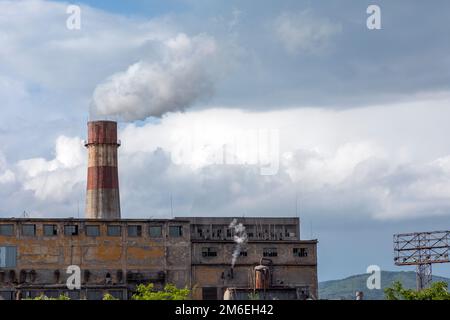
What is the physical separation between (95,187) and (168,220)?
12120 mm

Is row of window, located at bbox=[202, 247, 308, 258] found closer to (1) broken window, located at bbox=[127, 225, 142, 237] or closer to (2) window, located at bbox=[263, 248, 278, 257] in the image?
(2) window, located at bbox=[263, 248, 278, 257]

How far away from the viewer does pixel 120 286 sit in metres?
86.3

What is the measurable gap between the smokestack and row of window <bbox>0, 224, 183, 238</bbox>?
26.5ft

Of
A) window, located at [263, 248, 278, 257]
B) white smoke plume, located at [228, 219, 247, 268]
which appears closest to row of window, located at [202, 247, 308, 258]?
window, located at [263, 248, 278, 257]

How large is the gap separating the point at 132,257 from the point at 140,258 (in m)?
0.71

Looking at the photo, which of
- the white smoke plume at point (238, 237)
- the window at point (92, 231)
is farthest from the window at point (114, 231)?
the white smoke plume at point (238, 237)

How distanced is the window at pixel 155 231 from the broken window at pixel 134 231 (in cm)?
89

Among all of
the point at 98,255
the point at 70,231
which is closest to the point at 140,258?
the point at 98,255

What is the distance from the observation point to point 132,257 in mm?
90812

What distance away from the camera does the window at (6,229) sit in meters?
89.3

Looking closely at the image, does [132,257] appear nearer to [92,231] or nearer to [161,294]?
[92,231]

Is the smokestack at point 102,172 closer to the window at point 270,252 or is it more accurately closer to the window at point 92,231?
the window at point 92,231

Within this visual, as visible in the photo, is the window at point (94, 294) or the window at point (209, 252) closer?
the window at point (94, 294)
